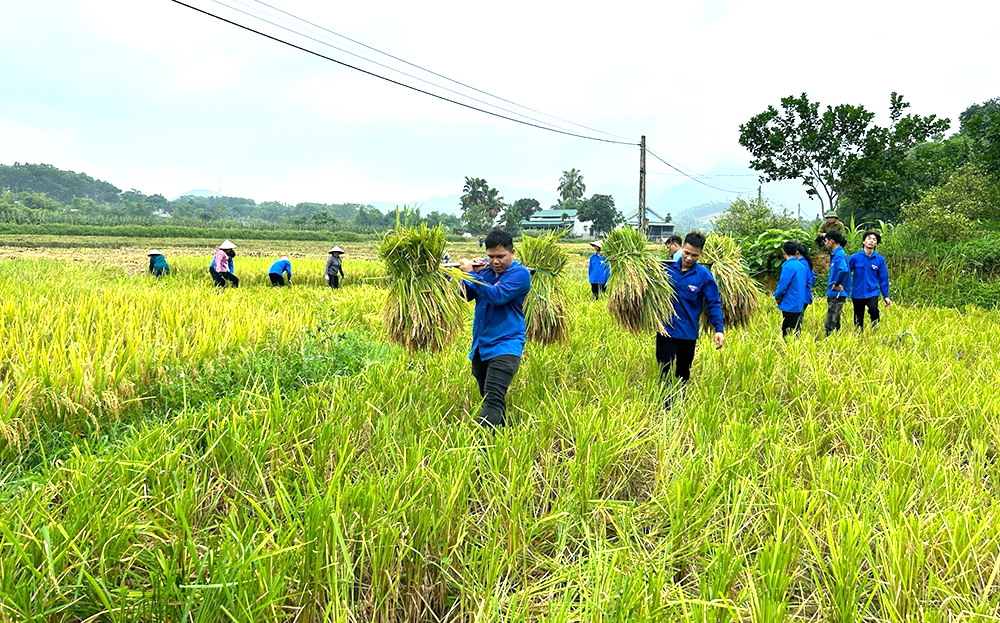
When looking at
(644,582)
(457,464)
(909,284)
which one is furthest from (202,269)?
(909,284)

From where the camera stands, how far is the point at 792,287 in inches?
223

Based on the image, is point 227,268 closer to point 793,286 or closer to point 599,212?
point 793,286

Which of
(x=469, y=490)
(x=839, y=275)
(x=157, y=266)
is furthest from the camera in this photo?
Result: (x=157, y=266)

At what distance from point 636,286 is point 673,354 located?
669 mm

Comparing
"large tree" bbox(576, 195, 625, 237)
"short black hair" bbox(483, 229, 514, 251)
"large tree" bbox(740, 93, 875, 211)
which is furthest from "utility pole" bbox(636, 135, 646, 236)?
"large tree" bbox(576, 195, 625, 237)

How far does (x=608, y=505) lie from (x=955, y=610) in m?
1.23

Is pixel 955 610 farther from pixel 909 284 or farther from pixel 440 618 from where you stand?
pixel 909 284

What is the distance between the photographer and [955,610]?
1.69 meters

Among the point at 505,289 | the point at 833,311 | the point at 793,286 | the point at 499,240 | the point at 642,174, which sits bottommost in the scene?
the point at 833,311

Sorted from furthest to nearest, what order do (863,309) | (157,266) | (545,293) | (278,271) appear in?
(278,271), (157,266), (863,309), (545,293)

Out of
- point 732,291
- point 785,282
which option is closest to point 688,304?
point 732,291

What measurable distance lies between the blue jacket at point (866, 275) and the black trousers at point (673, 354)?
3.44 metres

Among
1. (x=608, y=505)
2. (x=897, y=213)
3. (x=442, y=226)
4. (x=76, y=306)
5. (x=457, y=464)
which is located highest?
(x=897, y=213)

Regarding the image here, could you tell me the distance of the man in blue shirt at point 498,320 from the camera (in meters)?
3.05
